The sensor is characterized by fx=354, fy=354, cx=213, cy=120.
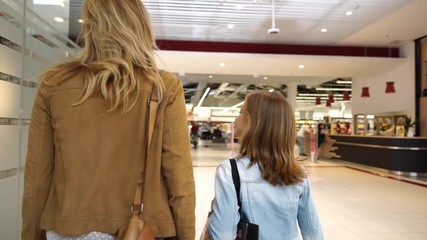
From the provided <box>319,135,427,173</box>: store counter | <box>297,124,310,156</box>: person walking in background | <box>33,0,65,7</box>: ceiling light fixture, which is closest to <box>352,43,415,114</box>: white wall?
<box>319,135,427,173</box>: store counter

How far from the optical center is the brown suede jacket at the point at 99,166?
0.95 m

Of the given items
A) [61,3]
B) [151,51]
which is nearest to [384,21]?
[61,3]

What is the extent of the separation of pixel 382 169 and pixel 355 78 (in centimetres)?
437

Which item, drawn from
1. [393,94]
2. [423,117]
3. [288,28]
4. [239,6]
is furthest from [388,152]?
[239,6]

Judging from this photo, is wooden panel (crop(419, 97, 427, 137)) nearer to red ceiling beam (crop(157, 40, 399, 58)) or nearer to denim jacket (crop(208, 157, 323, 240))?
red ceiling beam (crop(157, 40, 399, 58))

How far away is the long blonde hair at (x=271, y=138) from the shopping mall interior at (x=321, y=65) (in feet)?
5.27

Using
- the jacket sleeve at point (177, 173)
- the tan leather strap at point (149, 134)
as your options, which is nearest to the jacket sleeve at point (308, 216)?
the jacket sleeve at point (177, 173)

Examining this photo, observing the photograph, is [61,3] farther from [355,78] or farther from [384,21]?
[355,78]

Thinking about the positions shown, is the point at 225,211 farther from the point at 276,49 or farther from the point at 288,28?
the point at 276,49

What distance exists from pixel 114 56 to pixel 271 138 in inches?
26.4

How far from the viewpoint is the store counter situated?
8.43m

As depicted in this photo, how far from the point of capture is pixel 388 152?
29.4 ft

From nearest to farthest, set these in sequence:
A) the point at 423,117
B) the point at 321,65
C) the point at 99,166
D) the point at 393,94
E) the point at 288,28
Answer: the point at 99,166 → the point at 288,28 → the point at 423,117 → the point at 321,65 → the point at 393,94

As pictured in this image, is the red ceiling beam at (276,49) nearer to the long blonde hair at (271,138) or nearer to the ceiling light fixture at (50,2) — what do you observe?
the ceiling light fixture at (50,2)
